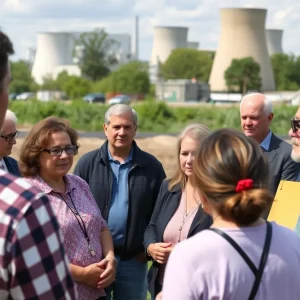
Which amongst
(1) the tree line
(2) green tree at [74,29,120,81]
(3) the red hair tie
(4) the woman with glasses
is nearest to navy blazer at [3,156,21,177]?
(4) the woman with glasses

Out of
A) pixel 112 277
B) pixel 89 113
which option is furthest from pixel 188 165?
pixel 89 113

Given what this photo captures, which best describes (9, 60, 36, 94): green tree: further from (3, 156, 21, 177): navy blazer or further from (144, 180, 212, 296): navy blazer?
(144, 180, 212, 296): navy blazer

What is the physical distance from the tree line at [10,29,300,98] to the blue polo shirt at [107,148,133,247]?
6528 cm

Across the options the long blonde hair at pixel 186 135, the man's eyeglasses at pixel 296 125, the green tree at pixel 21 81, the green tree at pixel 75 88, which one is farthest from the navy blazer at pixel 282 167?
the green tree at pixel 21 81

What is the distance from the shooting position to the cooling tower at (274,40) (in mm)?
92000

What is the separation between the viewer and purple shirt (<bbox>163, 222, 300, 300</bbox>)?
7.23ft

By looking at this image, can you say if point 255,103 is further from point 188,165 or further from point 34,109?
point 34,109

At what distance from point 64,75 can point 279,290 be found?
83.3 m

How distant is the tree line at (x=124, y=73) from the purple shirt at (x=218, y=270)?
67.9 m

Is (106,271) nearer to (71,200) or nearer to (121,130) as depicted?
(71,200)

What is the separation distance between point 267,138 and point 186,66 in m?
82.3

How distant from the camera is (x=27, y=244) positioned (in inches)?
63.2

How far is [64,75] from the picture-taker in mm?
84500

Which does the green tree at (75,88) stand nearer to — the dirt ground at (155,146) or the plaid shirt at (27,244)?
the dirt ground at (155,146)
